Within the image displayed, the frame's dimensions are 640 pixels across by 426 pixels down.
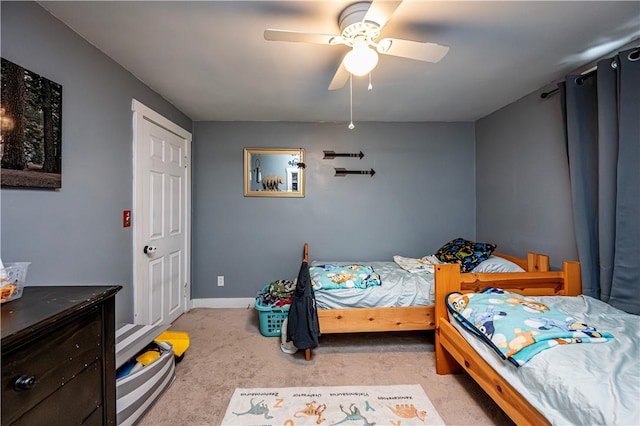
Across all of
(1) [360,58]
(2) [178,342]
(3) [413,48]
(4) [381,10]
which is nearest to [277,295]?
(2) [178,342]

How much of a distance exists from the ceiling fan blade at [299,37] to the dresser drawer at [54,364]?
1.42 meters

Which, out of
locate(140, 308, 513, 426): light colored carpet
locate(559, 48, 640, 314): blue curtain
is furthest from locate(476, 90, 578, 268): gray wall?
locate(140, 308, 513, 426): light colored carpet

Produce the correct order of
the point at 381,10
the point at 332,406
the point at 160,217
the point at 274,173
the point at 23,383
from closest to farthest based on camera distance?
the point at 23,383 → the point at 381,10 → the point at 332,406 → the point at 160,217 → the point at 274,173

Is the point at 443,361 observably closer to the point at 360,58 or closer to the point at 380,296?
the point at 380,296

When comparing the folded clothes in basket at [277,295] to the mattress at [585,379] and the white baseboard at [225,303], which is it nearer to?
the white baseboard at [225,303]

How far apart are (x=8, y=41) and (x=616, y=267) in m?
3.60

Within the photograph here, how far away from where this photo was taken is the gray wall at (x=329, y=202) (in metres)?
3.55

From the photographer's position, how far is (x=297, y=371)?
2.21 meters

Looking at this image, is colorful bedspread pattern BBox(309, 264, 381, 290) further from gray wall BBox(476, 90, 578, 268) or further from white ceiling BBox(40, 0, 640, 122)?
white ceiling BBox(40, 0, 640, 122)

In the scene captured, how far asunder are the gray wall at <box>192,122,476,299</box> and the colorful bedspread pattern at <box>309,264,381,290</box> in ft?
3.28

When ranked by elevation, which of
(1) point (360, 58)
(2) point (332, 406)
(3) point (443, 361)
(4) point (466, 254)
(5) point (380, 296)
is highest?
(1) point (360, 58)

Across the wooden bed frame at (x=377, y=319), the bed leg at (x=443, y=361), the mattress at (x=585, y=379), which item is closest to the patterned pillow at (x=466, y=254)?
the wooden bed frame at (x=377, y=319)

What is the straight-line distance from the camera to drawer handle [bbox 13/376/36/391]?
0.83 metres

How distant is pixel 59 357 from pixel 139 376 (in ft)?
2.91
